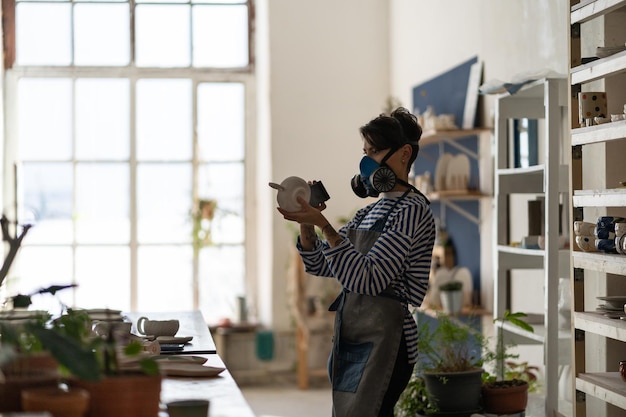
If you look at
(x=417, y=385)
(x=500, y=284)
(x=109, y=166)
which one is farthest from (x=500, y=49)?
(x=109, y=166)

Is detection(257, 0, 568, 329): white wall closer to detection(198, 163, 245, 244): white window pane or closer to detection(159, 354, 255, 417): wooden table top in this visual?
detection(198, 163, 245, 244): white window pane

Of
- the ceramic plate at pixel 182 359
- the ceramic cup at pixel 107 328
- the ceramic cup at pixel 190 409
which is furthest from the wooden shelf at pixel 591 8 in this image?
the ceramic cup at pixel 190 409

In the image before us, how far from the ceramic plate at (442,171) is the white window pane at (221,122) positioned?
257 cm

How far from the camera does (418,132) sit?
3.15 metres

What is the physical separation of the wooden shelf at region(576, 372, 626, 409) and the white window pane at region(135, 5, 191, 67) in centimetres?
523

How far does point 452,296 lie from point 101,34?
4.04 metres

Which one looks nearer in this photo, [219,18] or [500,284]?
Answer: [500,284]

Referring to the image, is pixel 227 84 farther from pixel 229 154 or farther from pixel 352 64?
pixel 352 64

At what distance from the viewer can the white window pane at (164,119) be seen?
7.87 metres

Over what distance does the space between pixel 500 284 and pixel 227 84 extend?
13.1 feet

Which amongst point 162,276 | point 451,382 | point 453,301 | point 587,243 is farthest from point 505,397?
point 162,276

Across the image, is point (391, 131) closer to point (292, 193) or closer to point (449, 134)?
point (292, 193)

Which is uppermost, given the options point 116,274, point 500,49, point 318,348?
point 500,49

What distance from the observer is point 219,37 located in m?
8.00
